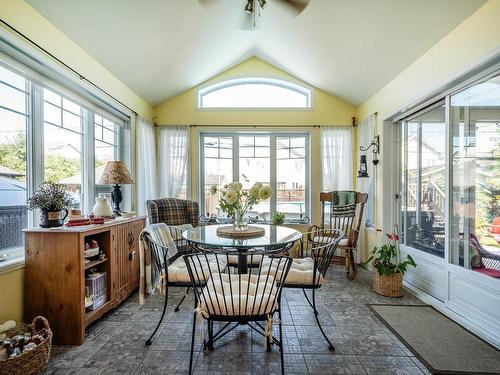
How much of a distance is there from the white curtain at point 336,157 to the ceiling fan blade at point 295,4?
239 cm

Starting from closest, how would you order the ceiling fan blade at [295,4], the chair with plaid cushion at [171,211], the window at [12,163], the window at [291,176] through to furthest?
the window at [12,163] → the ceiling fan blade at [295,4] → the chair with plaid cushion at [171,211] → the window at [291,176]

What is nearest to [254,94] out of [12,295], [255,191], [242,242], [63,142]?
[255,191]

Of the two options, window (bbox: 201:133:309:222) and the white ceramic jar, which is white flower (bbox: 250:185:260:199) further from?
window (bbox: 201:133:309:222)

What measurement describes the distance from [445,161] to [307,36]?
6.85ft

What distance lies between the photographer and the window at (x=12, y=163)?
2.00 m

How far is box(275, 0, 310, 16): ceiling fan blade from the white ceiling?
9 cm

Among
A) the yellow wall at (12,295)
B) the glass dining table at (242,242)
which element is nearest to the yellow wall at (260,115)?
the glass dining table at (242,242)

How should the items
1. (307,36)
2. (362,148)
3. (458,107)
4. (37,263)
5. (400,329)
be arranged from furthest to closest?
(362,148)
(307,36)
(458,107)
(400,329)
(37,263)

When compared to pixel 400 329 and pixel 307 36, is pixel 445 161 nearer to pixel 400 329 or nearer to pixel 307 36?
pixel 400 329

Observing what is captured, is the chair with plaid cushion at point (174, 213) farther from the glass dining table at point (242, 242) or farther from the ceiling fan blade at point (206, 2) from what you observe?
the ceiling fan blade at point (206, 2)

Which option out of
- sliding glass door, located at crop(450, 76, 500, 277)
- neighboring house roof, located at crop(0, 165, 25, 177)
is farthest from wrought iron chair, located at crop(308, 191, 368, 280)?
neighboring house roof, located at crop(0, 165, 25, 177)

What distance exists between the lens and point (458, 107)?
2520mm

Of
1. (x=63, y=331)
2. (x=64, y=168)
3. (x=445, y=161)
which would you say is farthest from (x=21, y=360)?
(x=445, y=161)

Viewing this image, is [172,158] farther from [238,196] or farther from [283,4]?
[283,4]
